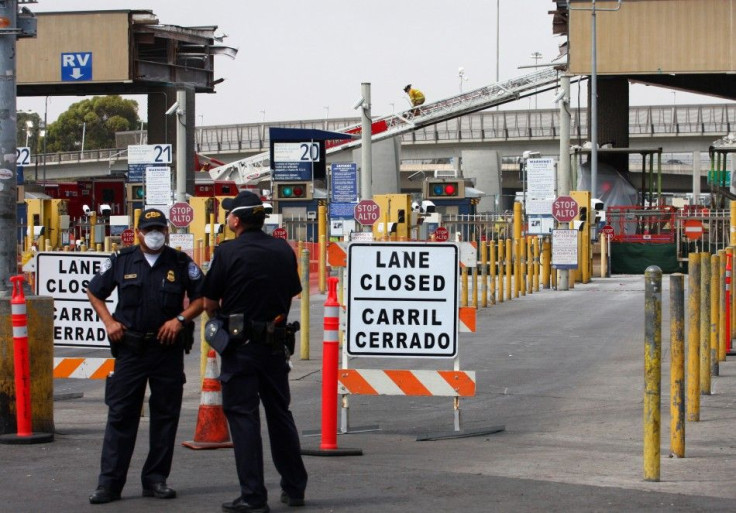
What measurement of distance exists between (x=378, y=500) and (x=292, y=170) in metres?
33.0

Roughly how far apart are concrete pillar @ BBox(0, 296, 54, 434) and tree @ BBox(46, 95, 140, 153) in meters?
120

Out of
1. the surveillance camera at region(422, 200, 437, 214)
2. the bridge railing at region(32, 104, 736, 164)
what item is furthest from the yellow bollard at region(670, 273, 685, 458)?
the bridge railing at region(32, 104, 736, 164)

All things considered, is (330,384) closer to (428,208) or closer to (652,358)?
(652,358)

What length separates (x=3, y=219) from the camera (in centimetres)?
1148

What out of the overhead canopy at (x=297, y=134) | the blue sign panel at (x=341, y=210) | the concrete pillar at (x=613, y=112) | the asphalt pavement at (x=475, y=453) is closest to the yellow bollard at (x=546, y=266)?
the blue sign panel at (x=341, y=210)

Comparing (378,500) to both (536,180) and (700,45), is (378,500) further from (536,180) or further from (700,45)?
(700,45)

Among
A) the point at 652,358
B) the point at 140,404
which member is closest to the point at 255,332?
the point at 140,404

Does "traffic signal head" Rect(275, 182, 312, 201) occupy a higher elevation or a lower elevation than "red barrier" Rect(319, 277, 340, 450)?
higher

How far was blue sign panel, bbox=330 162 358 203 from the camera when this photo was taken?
35812 mm

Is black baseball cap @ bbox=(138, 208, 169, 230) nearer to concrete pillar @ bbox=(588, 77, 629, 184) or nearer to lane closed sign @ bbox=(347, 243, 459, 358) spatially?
lane closed sign @ bbox=(347, 243, 459, 358)

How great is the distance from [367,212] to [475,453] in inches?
893

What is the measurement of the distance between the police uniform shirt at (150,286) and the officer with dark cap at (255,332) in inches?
16.4

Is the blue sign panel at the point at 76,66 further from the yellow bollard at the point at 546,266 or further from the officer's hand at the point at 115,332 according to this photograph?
the officer's hand at the point at 115,332

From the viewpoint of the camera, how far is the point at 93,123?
424 ft
